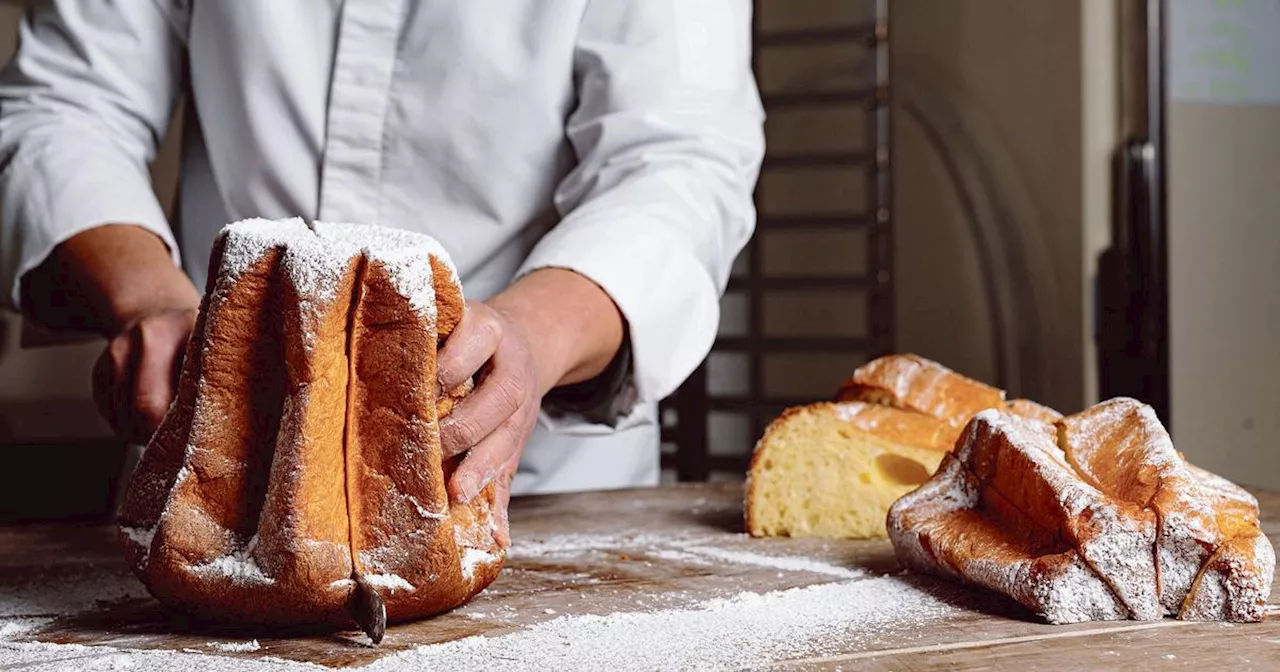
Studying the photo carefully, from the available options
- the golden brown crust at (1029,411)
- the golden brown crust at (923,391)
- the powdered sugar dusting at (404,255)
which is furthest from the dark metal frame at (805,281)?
the powdered sugar dusting at (404,255)

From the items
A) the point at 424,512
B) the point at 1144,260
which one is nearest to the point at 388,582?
the point at 424,512

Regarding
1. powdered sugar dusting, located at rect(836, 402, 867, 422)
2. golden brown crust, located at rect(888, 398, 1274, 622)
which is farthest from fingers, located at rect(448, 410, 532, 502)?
powdered sugar dusting, located at rect(836, 402, 867, 422)

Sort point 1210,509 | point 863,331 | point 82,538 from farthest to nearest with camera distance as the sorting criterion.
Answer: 1. point 863,331
2. point 82,538
3. point 1210,509

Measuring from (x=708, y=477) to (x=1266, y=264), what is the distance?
1.99 metres

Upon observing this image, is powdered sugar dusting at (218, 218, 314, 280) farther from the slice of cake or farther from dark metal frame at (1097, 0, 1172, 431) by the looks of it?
dark metal frame at (1097, 0, 1172, 431)

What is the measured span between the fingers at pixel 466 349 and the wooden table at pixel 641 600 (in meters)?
0.18

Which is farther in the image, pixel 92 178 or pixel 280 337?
pixel 92 178

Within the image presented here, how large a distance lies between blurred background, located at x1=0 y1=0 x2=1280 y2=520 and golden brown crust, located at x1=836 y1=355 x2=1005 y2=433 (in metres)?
1.70

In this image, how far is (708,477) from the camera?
15.4ft

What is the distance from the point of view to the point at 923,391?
4.70ft

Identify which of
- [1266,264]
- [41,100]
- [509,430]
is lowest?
[1266,264]

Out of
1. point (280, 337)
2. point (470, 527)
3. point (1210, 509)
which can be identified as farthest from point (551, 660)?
point (1210, 509)

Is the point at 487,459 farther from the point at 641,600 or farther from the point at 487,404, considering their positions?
the point at 641,600

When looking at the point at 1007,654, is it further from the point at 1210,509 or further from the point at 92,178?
the point at 92,178
